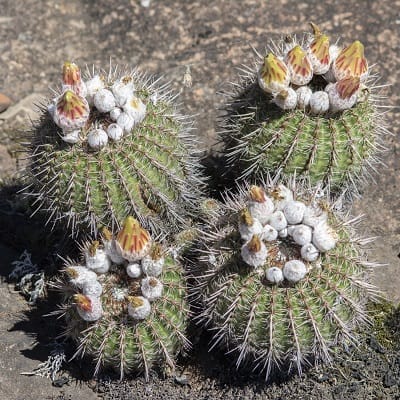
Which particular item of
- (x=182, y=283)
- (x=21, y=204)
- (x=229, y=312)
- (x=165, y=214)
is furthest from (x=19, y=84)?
(x=229, y=312)

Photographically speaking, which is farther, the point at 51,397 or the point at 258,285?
the point at 51,397

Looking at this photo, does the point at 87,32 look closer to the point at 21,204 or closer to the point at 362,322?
the point at 21,204

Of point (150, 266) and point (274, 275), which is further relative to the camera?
point (150, 266)

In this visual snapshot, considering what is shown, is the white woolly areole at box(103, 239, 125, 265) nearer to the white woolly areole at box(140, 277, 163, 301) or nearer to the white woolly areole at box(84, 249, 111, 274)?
the white woolly areole at box(84, 249, 111, 274)

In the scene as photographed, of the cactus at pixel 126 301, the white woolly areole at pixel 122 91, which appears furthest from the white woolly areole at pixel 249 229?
the white woolly areole at pixel 122 91

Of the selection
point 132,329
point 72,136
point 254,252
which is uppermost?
point 72,136

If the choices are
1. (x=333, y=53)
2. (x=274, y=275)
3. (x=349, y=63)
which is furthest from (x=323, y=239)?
(x=333, y=53)

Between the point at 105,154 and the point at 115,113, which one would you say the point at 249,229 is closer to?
the point at 105,154
